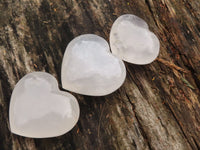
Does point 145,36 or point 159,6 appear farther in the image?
point 159,6

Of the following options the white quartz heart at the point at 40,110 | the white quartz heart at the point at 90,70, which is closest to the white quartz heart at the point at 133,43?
the white quartz heart at the point at 90,70

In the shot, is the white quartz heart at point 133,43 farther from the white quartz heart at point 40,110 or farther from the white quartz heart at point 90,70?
the white quartz heart at point 40,110

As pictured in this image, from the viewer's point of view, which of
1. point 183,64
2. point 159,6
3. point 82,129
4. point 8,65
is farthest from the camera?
point 159,6

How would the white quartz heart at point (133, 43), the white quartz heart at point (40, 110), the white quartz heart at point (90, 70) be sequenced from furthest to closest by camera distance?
the white quartz heart at point (133, 43), the white quartz heart at point (90, 70), the white quartz heart at point (40, 110)

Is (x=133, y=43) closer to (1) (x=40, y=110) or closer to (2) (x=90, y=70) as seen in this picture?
(2) (x=90, y=70)

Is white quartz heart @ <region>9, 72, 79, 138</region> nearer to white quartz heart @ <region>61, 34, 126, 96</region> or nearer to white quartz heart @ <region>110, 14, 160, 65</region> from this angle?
white quartz heart @ <region>61, 34, 126, 96</region>

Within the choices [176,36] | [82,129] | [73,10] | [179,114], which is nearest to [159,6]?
[176,36]

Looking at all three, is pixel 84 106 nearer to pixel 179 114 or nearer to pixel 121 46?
pixel 121 46
